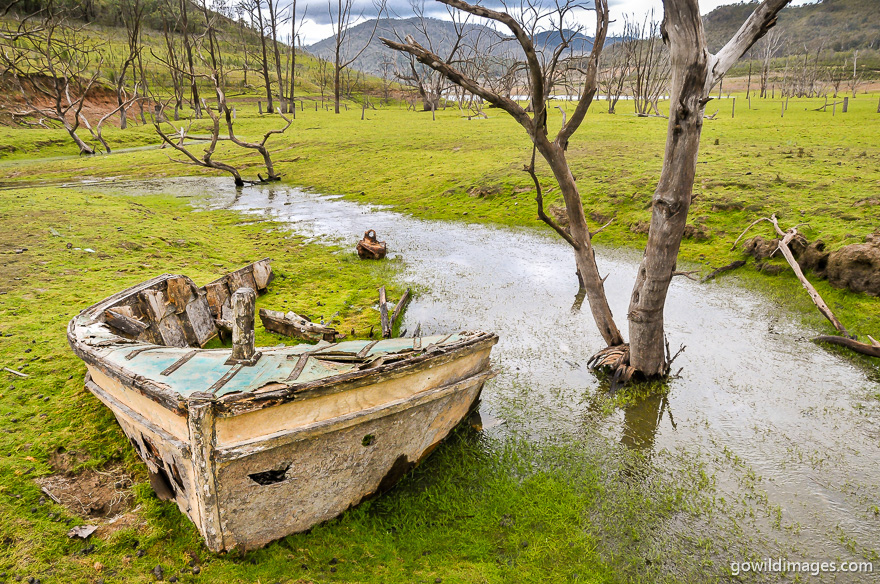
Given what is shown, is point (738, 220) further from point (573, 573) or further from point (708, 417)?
point (573, 573)

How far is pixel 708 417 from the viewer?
5.84 m

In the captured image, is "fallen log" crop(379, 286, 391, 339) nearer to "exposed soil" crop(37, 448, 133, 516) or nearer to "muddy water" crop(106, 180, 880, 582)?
"muddy water" crop(106, 180, 880, 582)

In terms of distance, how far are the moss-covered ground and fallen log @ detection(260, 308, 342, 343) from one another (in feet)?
A: 0.82

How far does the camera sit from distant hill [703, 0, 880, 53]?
106 m

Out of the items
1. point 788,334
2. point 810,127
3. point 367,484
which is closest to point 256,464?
point 367,484

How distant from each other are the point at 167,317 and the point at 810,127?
28352mm

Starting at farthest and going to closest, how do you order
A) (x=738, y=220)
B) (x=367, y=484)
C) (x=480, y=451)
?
(x=738, y=220) → (x=480, y=451) → (x=367, y=484)

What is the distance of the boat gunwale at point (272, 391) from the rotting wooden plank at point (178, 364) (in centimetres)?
20

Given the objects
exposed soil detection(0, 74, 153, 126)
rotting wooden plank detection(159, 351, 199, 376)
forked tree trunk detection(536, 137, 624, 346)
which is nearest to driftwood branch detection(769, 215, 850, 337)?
forked tree trunk detection(536, 137, 624, 346)

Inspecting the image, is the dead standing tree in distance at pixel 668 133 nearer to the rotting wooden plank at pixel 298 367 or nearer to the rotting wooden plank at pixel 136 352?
the rotting wooden plank at pixel 298 367

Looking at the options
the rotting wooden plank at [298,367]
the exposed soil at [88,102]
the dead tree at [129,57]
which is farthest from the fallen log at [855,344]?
the exposed soil at [88,102]

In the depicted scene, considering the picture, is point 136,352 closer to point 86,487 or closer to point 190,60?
point 86,487

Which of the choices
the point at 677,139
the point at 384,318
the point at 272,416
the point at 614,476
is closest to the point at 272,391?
the point at 272,416

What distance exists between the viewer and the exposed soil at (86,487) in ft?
13.3
